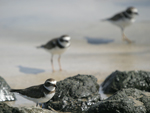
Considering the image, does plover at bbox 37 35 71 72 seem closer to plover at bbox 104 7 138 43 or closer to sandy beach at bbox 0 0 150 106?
sandy beach at bbox 0 0 150 106

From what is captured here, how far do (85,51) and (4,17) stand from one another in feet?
22.8

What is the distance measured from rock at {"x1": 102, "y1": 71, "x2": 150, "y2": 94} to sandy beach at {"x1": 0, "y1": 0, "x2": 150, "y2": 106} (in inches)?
41.6

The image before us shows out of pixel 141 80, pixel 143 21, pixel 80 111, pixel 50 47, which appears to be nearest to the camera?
pixel 80 111

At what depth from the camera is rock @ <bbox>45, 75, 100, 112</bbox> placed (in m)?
5.96

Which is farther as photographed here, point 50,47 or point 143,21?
point 143,21

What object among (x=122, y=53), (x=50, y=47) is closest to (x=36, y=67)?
(x=50, y=47)

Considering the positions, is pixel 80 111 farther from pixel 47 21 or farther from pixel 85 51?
pixel 47 21

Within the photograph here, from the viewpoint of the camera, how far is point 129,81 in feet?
22.6

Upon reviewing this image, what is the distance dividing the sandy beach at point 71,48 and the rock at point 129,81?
3.47 ft

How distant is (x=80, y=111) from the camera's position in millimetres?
5910

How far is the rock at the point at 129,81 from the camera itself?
22.5 feet

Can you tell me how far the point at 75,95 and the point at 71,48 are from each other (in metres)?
6.37

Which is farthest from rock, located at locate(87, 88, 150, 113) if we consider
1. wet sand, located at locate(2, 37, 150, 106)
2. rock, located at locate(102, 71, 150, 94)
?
wet sand, located at locate(2, 37, 150, 106)

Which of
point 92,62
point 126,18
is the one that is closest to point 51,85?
point 92,62
